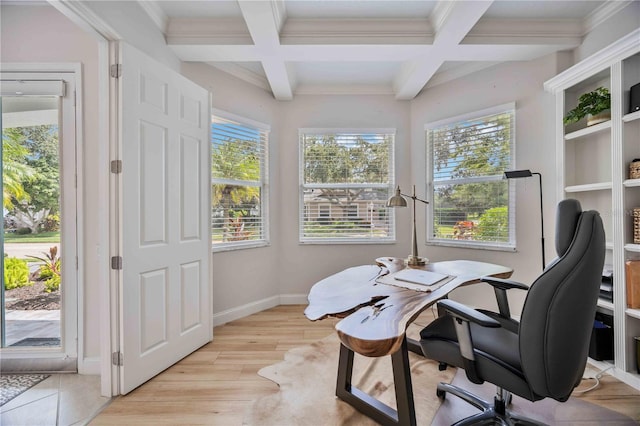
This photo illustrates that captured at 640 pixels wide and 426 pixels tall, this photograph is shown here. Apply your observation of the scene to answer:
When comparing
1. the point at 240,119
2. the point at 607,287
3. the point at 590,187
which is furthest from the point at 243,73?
the point at 607,287

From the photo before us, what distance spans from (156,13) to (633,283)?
395 centimetres

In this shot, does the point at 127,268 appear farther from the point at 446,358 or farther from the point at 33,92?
the point at 446,358

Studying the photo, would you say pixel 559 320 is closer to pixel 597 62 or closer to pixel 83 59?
pixel 597 62

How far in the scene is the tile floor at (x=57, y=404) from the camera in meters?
1.61

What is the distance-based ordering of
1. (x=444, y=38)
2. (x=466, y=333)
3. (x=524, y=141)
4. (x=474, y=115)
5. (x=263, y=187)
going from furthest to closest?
(x=263, y=187) < (x=474, y=115) < (x=524, y=141) < (x=444, y=38) < (x=466, y=333)

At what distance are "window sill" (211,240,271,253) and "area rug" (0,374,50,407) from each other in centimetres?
146

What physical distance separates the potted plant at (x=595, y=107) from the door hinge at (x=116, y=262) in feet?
11.3

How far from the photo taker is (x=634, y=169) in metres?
1.83

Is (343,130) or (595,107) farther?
(343,130)

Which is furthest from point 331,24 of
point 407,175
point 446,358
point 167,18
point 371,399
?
point 371,399

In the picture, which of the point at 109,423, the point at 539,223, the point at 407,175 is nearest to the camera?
the point at 109,423

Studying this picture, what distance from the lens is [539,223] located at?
2.54 metres

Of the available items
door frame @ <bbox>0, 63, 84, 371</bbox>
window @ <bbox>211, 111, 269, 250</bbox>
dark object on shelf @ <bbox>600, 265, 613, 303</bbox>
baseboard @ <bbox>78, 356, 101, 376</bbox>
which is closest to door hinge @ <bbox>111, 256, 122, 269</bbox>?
door frame @ <bbox>0, 63, 84, 371</bbox>

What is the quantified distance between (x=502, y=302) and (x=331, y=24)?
2403 mm
